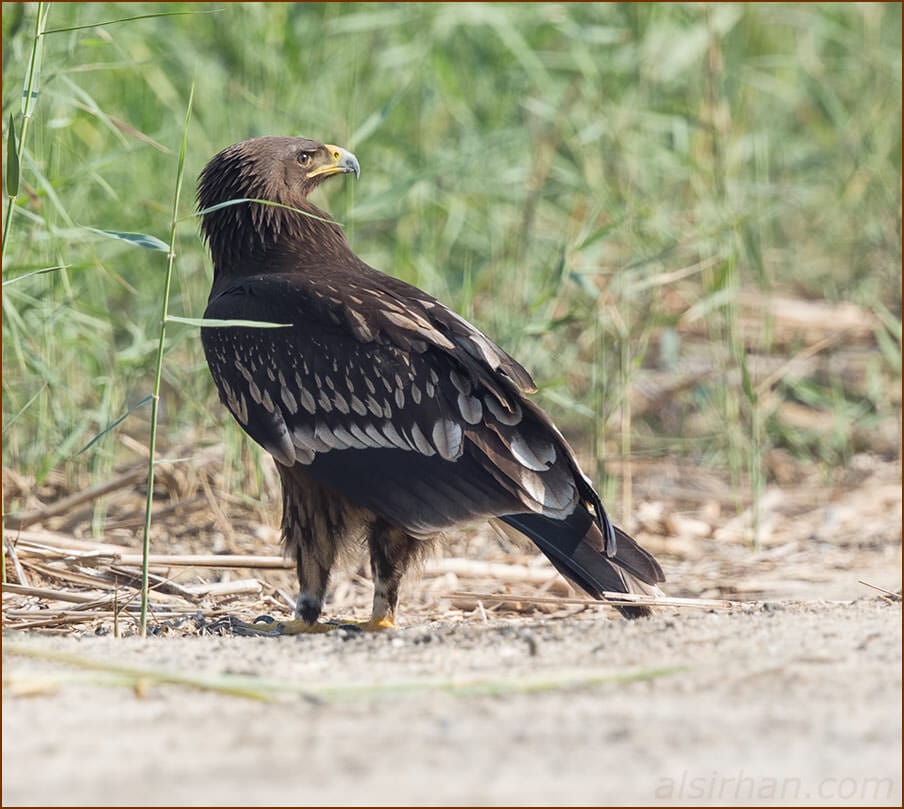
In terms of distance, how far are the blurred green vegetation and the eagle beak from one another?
1.40 feet

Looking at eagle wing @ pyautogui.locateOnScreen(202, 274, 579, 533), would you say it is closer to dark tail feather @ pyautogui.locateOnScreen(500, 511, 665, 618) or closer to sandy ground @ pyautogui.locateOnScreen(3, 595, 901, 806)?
dark tail feather @ pyautogui.locateOnScreen(500, 511, 665, 618)

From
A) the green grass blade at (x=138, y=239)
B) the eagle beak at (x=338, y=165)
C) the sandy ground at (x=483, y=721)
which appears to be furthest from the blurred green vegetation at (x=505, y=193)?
the sandy ground at (x=483, y=721)

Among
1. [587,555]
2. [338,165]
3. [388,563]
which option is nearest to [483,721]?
[587,555]

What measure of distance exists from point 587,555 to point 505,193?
11.3 feet

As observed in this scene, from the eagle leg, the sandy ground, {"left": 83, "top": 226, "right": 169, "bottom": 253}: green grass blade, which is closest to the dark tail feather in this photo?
the eagle leg

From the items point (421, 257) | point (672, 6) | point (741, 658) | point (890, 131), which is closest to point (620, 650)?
point (741, 658)

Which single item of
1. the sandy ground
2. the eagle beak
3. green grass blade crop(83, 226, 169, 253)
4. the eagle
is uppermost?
the eagle beak

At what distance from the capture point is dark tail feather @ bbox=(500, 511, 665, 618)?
160 inches

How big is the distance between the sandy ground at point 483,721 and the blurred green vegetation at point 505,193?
7.20ft

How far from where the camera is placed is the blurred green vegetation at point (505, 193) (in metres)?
5.77

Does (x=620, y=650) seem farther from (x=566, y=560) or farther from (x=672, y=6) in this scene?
(x=672, y=6)

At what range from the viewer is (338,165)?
5.07m

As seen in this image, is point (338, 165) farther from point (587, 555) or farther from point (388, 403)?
point (587, 555)

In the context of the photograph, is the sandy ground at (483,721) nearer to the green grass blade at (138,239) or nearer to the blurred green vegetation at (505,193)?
the green grass blade at (138,239)
